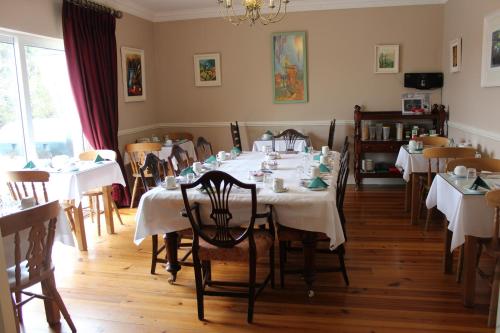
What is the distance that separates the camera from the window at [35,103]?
4.19 metres

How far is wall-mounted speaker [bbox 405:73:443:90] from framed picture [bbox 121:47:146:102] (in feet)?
12.7

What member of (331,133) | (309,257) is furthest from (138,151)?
(309,257)

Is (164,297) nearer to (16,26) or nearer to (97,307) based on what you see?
(97,307)

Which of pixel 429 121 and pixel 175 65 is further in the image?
pixel 175 65

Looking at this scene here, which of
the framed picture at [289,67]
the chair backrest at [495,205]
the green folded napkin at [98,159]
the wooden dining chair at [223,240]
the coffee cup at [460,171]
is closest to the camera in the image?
the chair backrest at [495,205]

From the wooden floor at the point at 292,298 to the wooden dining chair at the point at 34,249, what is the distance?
36cm

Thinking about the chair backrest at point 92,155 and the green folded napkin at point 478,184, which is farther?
the chair backrest at point 92,155

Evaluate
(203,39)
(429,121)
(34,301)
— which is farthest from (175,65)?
(34,301)

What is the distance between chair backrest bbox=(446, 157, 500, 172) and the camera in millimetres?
3463

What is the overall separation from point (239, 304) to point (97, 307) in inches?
39.7

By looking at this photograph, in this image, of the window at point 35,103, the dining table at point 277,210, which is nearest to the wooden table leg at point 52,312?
the dining table at point 277,210

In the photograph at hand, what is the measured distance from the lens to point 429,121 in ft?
20.3

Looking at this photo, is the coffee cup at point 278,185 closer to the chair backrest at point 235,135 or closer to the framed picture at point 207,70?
the chair backrest at point 235,135

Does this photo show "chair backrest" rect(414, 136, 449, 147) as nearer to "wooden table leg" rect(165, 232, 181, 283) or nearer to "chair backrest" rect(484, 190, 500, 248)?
"chair backrest" rect(484, 190, 500, 248)
